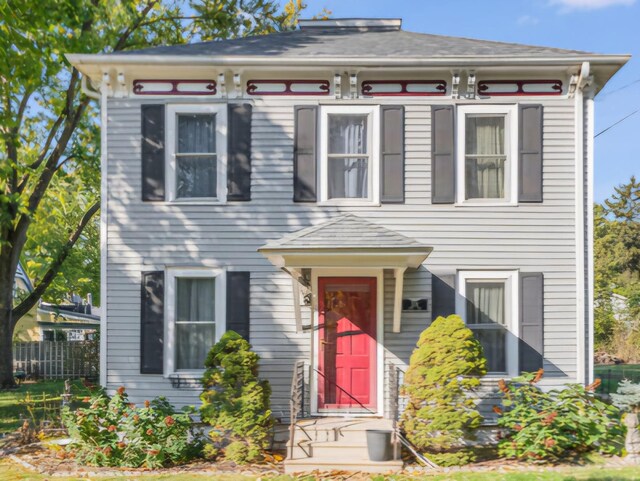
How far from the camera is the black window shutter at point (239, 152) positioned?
9.55 m

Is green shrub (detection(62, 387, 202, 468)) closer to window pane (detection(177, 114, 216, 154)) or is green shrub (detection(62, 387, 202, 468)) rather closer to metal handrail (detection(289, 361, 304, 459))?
metal handrail (detection(289, 361, 304, 459))

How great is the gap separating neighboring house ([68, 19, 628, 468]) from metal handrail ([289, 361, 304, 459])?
25 centimetres

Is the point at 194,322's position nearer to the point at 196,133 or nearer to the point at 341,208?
the point at 341,208

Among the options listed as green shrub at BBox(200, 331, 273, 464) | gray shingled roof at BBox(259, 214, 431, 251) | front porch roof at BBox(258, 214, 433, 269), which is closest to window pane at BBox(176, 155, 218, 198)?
gray shingled roof at BBox(259, 214, 431, 251)

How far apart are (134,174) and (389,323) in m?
4.88

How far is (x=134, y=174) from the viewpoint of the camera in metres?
9.66

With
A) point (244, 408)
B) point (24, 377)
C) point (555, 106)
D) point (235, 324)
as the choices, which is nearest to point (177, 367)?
point (235, 324)

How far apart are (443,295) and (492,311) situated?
88 centimetres

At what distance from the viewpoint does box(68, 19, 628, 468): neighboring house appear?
9359 millimetres

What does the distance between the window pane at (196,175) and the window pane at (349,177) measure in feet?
6.55

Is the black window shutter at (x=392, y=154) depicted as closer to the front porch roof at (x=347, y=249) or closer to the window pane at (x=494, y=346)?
the front porch roof at (x=347, y=249)

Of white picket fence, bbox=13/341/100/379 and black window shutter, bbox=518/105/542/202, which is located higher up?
black window shutter, bbox=518/105/542/202

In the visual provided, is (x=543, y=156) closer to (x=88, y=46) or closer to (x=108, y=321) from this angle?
(x=108, y=321)

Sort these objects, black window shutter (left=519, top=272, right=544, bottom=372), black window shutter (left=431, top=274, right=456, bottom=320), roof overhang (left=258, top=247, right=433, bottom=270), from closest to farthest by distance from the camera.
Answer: roof overhang (left=258, top=247, right=433, bottom=270) < black window shutter (left=519, top=272, right=544, bottom=372) < black window shutter (left=431, top=274, right=456, bottom=320)
